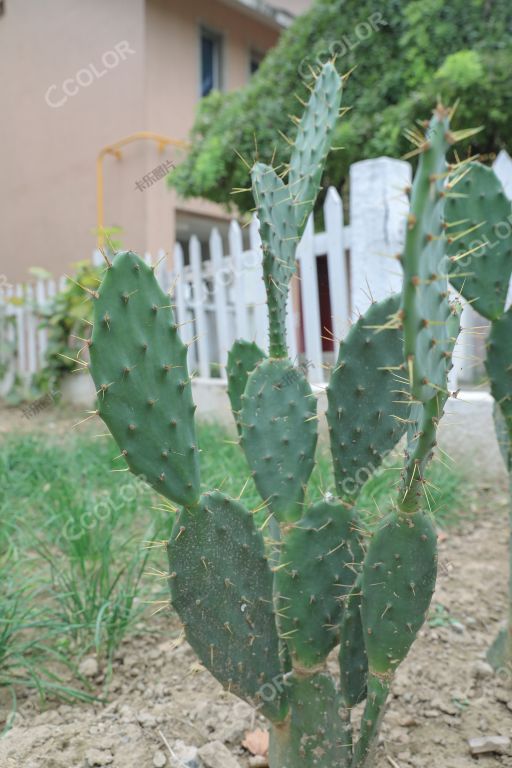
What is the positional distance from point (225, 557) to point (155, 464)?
0.20m

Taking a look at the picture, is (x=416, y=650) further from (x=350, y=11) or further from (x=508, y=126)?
(x=350, y=11)

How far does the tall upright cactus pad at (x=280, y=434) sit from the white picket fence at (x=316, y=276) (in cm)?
70

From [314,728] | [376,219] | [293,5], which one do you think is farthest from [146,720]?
[293,5]

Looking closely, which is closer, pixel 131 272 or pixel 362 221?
pixel 131 272

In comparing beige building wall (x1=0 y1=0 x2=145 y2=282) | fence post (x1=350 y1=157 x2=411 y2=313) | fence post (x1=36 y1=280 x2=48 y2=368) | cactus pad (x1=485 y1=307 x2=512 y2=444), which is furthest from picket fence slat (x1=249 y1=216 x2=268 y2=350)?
beige building wall (x1=0 y1=0 x2=145 y2=282)

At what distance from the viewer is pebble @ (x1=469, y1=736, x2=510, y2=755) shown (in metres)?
1.25

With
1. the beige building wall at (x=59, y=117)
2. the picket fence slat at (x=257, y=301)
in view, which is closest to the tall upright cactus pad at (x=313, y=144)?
the picket fence slat at (x=257, y=301)

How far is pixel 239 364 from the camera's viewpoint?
142 cm

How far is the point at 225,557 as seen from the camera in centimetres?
104

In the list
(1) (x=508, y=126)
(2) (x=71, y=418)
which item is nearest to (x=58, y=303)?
(2) (x=71, y=418)

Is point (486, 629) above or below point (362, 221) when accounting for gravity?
below

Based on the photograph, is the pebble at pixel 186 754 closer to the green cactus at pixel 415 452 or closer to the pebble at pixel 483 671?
the green cactus at pixel 415 452

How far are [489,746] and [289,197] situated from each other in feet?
3.73

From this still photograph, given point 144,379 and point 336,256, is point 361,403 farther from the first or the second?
point 336,256
